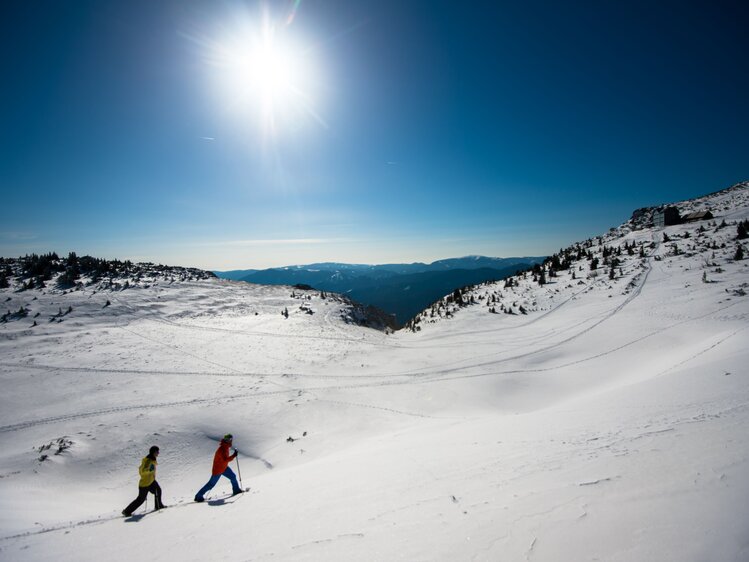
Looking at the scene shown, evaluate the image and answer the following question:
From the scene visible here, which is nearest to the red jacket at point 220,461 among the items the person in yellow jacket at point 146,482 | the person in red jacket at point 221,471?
the person in red jacket at point 221,471

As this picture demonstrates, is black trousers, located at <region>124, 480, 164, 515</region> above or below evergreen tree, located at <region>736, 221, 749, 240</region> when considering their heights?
below

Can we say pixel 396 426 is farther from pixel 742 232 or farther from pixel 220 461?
pixel 742 232

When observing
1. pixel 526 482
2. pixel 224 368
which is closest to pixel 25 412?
pixel 224 368

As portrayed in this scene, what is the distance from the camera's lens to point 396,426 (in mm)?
11281

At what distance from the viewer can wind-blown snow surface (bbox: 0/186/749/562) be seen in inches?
150

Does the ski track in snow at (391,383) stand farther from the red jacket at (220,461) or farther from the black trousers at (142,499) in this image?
the red jacket at (220,461)

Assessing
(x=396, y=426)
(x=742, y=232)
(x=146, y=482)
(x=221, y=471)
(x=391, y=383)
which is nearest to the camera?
(x=146, y=482)

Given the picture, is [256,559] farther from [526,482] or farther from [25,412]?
[25,412]

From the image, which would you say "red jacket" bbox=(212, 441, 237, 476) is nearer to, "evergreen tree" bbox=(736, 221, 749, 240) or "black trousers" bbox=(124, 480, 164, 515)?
"black trousers" bbox=(124, 480, 164, 515)

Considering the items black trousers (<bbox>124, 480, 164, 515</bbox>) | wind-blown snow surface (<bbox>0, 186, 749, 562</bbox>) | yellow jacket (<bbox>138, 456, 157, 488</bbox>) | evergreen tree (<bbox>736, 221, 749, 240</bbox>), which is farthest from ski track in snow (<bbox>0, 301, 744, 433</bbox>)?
evergreen tree (<bbox>736, 221, 749, 240</bbox>)

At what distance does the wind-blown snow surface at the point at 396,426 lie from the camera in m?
3.80

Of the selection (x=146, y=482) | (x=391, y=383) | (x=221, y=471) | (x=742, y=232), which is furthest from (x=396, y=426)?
(x=742, y=232)

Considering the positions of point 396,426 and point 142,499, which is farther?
point 396,426

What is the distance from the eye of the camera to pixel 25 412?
10977 millimetres
